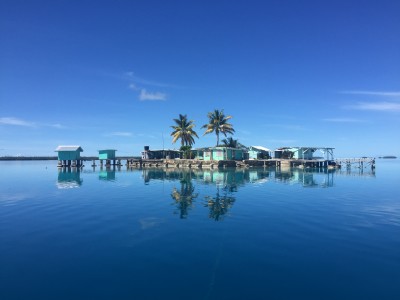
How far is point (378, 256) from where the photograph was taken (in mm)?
9742

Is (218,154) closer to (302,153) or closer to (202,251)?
(302,153)

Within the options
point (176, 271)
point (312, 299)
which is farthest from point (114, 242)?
point (312, 299)

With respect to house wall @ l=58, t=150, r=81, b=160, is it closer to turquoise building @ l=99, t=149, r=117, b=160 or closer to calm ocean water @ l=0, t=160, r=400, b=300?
turquoise building @ l=99, t=149, r=117, b=160

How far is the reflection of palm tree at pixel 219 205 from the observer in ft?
53.9

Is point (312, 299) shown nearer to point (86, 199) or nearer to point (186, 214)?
point (186, 214)

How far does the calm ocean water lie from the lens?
293 inches

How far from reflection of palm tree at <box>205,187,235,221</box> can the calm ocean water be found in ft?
0.42

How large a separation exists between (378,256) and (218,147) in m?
57.4

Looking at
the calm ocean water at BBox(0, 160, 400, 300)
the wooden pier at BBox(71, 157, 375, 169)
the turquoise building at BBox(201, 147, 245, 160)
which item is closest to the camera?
the calm ocean water at BBox(0, 160, 400, 300)

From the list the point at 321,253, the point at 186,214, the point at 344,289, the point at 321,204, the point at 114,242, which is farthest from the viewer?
the point at 321,204

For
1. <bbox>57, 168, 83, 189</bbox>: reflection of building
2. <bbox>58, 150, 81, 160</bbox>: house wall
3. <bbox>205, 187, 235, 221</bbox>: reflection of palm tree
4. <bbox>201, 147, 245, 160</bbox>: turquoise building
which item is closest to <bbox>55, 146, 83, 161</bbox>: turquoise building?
<bbox>58, 150, 81, 160</bbox>: house wall

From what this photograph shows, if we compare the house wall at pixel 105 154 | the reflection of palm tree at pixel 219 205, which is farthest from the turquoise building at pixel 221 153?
the reflection of palm tree at pixel 219 205

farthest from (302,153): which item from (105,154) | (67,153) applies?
(67,153)

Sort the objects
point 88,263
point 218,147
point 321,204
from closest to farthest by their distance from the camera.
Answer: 1. point 88,263
2. point 321,204
3. point 218,147
